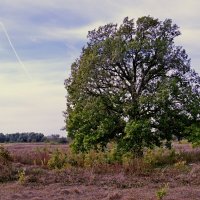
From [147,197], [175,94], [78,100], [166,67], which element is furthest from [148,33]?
[147,197]

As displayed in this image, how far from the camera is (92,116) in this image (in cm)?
2616

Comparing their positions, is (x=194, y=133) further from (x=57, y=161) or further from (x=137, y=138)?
(x=57, y=161)

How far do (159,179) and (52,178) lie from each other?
14.0 ft

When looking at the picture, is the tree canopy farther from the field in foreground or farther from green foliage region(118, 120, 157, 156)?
the field in foreground

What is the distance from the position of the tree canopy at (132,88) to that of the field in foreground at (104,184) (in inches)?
192

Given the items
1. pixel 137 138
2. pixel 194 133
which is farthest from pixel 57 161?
pixel 194 133

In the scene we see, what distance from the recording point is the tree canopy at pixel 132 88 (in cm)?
2547

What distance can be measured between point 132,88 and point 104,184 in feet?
33.5

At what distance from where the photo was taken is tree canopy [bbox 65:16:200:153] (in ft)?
83.6

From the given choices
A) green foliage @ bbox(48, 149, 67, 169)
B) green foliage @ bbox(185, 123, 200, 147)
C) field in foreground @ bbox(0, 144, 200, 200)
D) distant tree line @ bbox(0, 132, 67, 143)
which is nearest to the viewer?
field in foreground @ bbox(0, 144, 200, 200)

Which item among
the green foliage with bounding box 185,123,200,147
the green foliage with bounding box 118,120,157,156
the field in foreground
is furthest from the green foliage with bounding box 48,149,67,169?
the green foliage with bounding box 185,123,200,147

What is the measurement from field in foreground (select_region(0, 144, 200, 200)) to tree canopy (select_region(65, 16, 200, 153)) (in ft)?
16.0

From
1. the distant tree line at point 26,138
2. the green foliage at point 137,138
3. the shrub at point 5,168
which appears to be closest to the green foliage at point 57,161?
the shrub at point 5,168

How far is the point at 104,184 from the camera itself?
55.8ft
